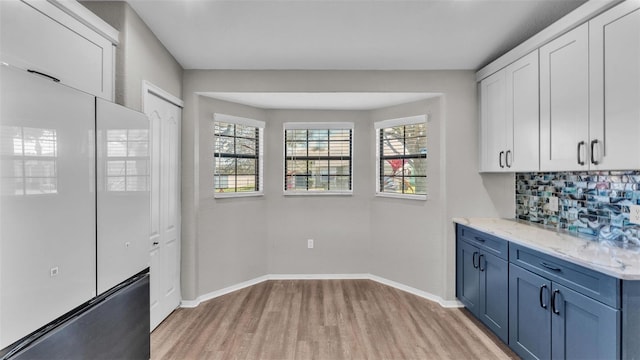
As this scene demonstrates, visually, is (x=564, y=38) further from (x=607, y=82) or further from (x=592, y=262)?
(x=592, y=262)

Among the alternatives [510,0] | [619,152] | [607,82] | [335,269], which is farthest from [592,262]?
[335,269]

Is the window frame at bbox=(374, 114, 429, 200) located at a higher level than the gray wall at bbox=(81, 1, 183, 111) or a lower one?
lower

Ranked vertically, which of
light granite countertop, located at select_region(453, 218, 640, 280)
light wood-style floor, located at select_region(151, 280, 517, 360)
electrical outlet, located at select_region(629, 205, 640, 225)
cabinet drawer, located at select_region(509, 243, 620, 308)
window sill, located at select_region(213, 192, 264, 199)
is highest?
window sill, located at select_region(213, 192, 264, 199)

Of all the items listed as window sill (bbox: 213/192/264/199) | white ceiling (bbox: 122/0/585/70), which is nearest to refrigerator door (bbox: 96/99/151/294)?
white ceiling (bbox: 122/0/585/70)

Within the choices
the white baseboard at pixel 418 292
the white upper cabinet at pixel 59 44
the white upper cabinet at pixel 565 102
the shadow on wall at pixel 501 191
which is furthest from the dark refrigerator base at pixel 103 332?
the shadow on wall at pixel 501 191

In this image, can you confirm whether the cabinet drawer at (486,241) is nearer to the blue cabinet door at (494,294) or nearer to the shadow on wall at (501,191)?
the blue cabinet door at (494,294)

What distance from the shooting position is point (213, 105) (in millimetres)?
3238

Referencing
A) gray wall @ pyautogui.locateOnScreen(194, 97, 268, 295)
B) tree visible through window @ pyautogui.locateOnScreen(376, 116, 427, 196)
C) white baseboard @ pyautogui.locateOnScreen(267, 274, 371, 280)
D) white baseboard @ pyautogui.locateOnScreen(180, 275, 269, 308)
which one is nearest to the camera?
white baseboard @ pyautogui.locateOnScreen(180, 275, 269, 308)

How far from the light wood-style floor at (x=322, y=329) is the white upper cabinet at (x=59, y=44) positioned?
202 centimetres

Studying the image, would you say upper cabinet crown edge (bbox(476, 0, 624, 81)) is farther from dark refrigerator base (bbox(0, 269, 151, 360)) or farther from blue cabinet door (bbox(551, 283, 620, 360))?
dark refrigerator base (bbox(0, 269, 151, 360))

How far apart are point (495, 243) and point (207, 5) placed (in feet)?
9.56

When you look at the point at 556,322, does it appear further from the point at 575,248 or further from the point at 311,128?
the point at 311,128

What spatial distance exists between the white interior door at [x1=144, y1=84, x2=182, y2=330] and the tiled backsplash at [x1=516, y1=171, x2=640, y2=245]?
353cm

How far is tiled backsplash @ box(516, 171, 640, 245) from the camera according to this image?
2010mm
